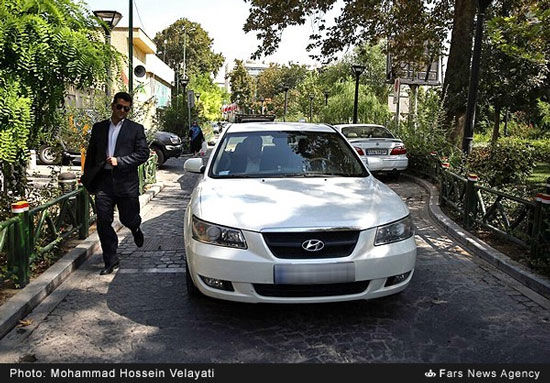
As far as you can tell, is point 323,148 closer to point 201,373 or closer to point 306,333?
point 306,333

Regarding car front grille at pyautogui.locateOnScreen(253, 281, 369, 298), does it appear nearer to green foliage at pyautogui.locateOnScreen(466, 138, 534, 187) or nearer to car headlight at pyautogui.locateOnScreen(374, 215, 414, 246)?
car headlight at pyautogui.locateOnScreen(374, 215, 414, 246)

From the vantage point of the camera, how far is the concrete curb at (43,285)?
3850 mm

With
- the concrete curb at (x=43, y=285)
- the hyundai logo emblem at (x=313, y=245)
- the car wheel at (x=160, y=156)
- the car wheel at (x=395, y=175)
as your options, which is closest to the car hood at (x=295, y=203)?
the hyundai logo emblem at (x=313, y=245)

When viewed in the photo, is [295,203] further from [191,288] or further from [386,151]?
[386,151]

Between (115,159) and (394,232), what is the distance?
9.22 feet

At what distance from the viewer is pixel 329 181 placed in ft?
15.3

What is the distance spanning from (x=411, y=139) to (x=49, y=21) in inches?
438

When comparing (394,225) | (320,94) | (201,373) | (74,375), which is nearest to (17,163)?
(74,375)

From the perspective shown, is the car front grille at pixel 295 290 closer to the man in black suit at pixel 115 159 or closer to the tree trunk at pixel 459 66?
the man in black suit at pixel 115 159

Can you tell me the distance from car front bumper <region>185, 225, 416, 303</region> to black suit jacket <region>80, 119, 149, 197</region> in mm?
1602

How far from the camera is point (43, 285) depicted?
4523 millimetres

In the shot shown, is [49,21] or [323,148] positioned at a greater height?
[49,21]

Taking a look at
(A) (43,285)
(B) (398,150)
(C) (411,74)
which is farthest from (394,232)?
(C) (411,74)

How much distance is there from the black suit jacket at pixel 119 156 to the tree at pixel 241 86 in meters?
86.4
